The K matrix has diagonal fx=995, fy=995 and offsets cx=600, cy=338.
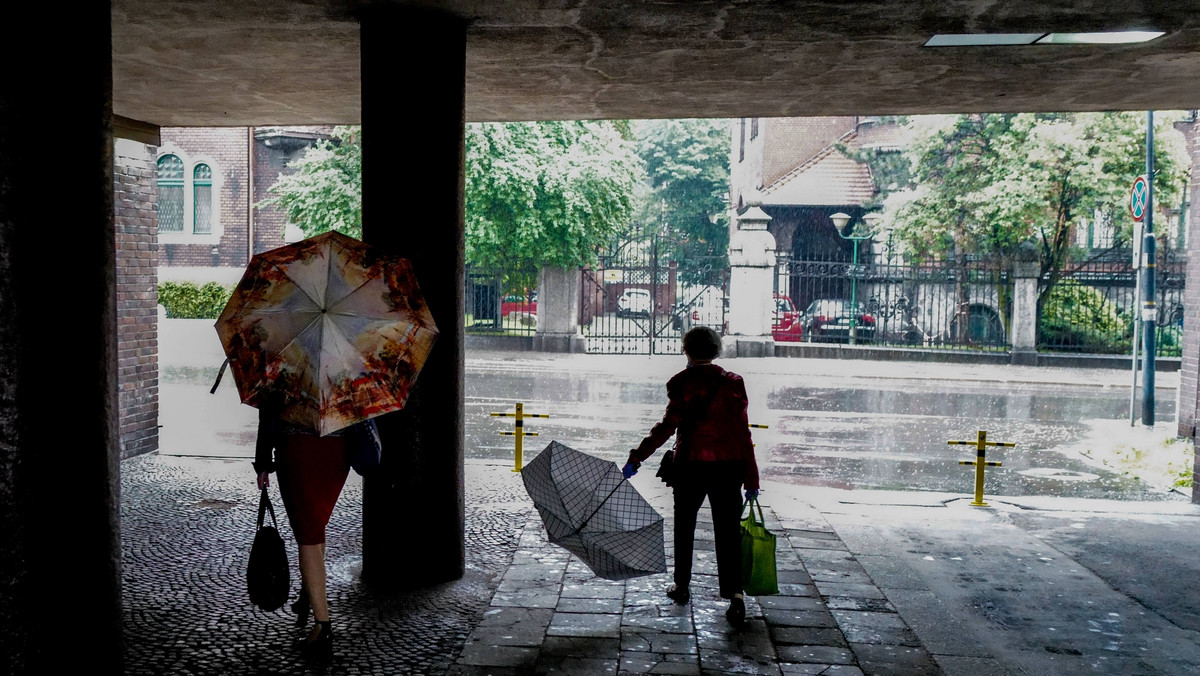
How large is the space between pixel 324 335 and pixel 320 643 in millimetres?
1536

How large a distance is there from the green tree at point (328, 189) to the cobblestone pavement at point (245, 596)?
1695 centimetres

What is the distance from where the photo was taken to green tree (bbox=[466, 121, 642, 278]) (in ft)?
82.0

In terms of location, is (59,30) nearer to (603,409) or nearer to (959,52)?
(959,52)

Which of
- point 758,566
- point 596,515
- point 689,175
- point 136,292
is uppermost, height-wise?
point 689,175

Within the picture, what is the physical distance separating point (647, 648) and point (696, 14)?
370cm

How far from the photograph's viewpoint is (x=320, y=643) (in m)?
4.83

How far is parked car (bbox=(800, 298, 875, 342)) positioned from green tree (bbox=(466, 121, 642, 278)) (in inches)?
233

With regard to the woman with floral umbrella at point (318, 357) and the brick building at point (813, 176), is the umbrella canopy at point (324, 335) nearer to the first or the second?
the woman with floral umbrella at point (318, 357)

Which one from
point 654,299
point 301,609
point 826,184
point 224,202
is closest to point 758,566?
point 301,609

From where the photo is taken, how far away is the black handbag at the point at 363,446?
479 centimetres

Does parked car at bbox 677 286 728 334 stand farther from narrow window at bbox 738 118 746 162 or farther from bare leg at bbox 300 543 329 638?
bare leg at bbox 300 543 329 638

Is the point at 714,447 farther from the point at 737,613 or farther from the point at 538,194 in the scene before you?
the point at 538,194

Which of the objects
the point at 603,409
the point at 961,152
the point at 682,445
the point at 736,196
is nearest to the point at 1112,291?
the point at 961,152

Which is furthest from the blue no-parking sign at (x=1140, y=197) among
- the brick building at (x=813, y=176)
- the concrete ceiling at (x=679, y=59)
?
the brick building at (x=813, y=176)
